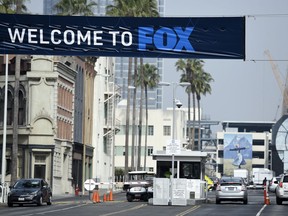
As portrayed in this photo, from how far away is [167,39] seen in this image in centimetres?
3991

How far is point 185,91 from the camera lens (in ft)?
488

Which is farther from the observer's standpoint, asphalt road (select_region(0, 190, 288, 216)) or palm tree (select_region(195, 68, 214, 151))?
palm tree (select_region(195, 68, 214, 151))

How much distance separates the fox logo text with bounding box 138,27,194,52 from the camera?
39844 millimetres

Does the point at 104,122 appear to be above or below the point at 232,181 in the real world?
above

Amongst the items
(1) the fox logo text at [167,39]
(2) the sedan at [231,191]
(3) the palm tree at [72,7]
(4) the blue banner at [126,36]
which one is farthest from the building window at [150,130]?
(1) the fox logo text at [167,39]

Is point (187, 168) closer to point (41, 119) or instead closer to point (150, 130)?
point (41, 119)

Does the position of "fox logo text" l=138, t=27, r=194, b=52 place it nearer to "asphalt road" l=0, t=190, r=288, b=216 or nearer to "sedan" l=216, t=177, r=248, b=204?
"asphalt road" l=0, t=190, r=288, b=216

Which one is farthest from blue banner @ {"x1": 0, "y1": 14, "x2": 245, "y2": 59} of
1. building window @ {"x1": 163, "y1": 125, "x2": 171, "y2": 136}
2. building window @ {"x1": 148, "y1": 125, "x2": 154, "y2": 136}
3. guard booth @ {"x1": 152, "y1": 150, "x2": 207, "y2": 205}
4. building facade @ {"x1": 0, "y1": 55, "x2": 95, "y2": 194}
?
building window @ {"x1": 148, "y1": 125, "x2": 154, "y2": 136}

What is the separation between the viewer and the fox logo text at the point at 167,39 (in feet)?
131

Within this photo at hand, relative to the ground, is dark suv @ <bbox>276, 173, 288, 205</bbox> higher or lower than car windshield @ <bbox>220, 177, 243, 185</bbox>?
lower

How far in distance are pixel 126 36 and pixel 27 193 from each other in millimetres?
17982

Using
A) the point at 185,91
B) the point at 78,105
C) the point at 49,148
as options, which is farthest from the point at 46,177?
the point at 185,91

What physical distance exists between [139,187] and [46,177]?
74.5ft

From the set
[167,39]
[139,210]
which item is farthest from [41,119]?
[167,39]
